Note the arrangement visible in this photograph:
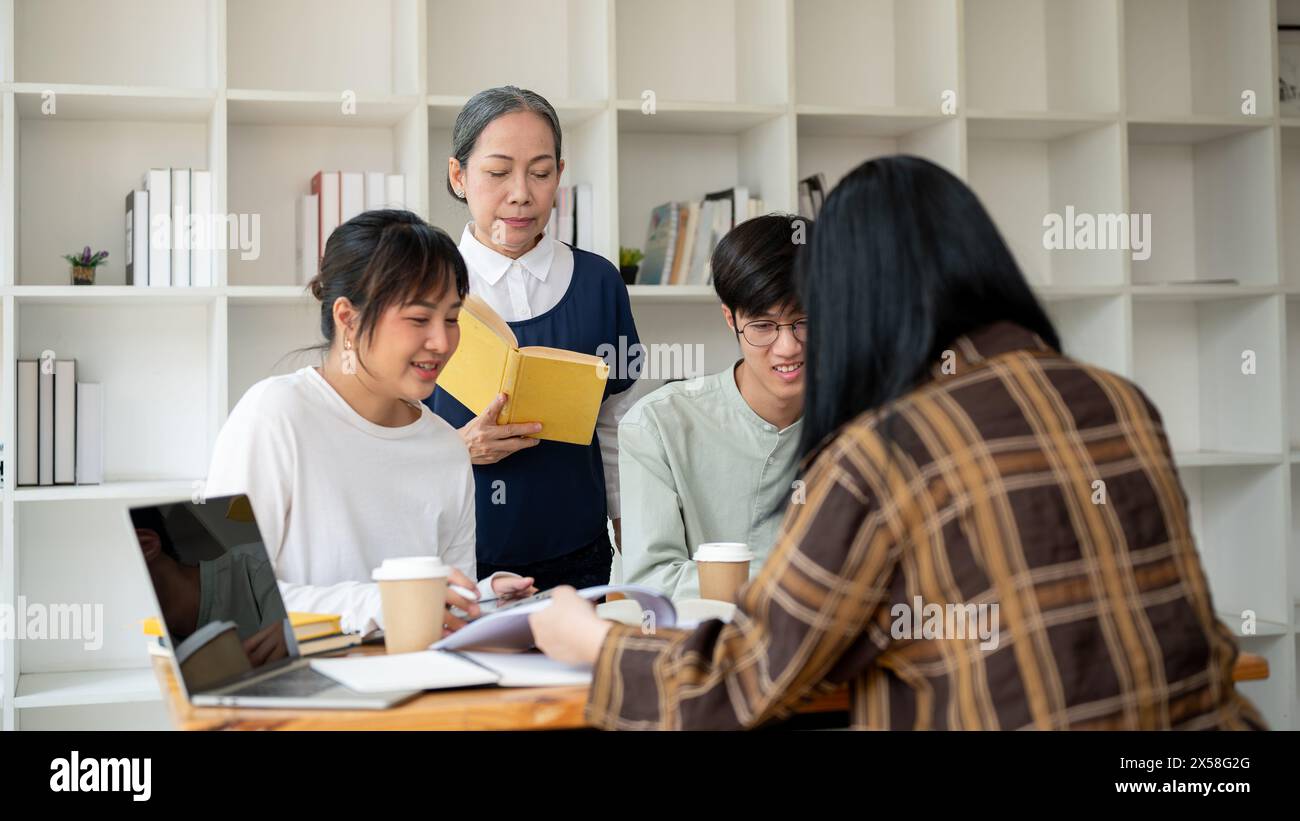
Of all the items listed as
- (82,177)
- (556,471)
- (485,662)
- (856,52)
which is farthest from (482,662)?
(856,52)

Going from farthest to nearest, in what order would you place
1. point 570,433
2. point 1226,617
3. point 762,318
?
point 1226,617
point 570,433
point 762,318

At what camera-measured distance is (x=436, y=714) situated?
112 cm

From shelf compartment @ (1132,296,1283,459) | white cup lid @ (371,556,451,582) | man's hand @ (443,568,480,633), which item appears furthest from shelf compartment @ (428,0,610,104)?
white cup lid @ (371,556,451,582)

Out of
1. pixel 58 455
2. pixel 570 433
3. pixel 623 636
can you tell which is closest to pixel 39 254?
pixel 58 455

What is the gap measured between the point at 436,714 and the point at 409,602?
263 mm

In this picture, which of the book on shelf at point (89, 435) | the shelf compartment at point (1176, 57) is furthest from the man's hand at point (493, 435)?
the shelf compartment at point (1176, 57)

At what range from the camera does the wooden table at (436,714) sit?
43.4 inches

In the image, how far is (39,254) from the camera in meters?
3.12

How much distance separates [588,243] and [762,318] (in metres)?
1.24

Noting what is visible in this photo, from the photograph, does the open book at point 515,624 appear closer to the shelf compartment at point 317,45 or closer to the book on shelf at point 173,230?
the book on shelf at point 173,230

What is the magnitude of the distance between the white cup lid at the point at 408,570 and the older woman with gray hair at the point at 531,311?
1.00 meters

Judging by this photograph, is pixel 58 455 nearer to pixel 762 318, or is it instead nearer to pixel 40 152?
pixel 40 152

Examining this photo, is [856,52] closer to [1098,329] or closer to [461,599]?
[1098,329]
